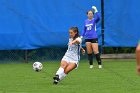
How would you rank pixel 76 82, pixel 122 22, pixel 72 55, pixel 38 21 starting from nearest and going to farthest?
pixel 72 55
pixel 76 82
pixel 38 21
pixel 122 22

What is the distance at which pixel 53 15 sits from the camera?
15.3 metres

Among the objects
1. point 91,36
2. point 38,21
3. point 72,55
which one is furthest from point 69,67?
point 38,21

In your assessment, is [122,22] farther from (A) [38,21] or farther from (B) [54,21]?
(A) [38,21]

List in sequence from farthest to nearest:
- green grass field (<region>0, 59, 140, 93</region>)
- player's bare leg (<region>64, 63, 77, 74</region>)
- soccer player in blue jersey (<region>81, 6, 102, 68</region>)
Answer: soccer player in blue jersey (<region>81, 6, 102, 68</region>)
player's bare leg (<region>64, 63, 77, 74</region>)
green grass field (<region>0, 59, 140, 93</region>)

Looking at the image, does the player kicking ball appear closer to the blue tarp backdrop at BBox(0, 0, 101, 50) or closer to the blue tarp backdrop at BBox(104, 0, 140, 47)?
the blue tarp backdrop at BBox(0, 0, 101, 50)

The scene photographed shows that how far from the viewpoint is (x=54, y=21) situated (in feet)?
50.2

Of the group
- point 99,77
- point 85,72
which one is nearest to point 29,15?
point 85,72

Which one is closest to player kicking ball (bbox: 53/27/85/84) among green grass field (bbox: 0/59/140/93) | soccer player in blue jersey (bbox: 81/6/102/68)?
green grass field (bbox: 0/59/140/93)

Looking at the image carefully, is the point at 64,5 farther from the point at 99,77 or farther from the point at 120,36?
the point at 99,77

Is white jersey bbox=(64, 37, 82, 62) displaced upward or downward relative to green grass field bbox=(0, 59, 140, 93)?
upward

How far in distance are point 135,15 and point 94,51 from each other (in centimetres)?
297

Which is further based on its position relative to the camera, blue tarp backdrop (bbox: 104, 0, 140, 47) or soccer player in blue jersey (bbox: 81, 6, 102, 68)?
blue tarp backdrop (bbox: 104, 0, 140, 47)

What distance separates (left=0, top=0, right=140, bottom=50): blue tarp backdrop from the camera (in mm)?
15031

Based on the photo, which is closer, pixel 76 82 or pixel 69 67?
pixel 69 67
